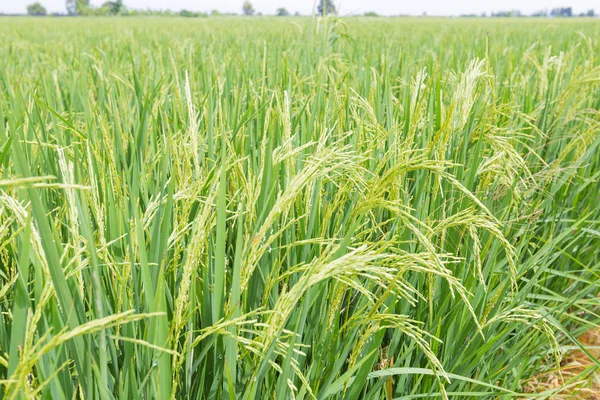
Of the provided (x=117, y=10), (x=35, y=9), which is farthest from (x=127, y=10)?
(x=35, y=9)

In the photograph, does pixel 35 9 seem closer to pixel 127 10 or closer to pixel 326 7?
pixel 127 10

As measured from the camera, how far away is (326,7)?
8.68ft

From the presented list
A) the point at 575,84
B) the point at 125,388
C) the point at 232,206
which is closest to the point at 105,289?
the point at 125,388

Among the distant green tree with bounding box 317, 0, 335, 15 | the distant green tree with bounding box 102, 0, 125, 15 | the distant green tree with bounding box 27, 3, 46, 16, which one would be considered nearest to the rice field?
the distant green tree with bounding box 317, 0, 335, 15

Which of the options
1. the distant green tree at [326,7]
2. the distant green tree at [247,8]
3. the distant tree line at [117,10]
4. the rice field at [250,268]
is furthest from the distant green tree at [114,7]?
the rice field at [250,268]

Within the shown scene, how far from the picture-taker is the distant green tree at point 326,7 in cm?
256

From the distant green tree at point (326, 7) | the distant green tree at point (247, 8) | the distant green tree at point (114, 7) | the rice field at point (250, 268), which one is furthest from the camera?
the distant green tree at point (247, 8)

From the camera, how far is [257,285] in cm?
88

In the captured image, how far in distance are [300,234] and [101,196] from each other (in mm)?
417

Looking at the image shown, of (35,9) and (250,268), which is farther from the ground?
(35,9)

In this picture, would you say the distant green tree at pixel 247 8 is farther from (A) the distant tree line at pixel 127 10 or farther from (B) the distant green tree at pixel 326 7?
(B) the distant green tree at pixel 326 7

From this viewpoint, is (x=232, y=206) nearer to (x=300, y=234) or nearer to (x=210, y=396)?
(x=300, y=234)

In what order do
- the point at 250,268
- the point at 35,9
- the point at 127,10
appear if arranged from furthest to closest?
the point at 35,9
the point at 127,10
the point at 250,268

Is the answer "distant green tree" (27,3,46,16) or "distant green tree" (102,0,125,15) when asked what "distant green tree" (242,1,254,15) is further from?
"distant green tree" (27,3,46,16)
